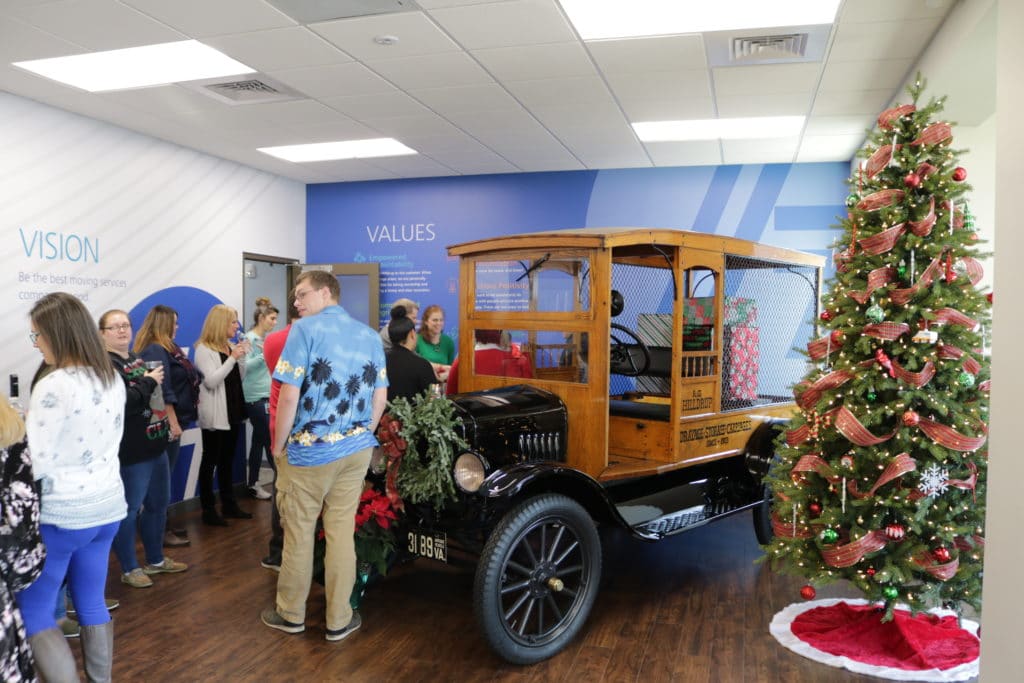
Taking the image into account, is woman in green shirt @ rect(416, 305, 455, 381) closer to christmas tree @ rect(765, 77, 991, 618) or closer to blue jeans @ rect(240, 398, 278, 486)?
blue jeans @ rect(240, 398, 278, 486)

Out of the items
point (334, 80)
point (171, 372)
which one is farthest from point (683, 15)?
point (171, 372)

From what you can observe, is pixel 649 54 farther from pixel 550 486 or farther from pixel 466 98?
pixel 550 486

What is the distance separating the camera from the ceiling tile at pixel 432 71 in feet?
13.2

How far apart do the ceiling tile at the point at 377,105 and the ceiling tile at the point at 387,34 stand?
700mm

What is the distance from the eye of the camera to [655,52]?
12.8 ft

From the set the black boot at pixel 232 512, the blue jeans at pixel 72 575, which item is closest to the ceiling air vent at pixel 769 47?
the blue jeans at pixel 72 575

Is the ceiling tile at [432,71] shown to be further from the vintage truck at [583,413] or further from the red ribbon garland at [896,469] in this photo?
the red ribbon garland at [896,469]

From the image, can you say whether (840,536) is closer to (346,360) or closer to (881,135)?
(881,135)

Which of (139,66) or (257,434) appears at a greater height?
(139,66)

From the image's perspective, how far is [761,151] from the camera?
6.07 metres

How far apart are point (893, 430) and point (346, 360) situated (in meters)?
2.35

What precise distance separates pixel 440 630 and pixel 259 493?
2.99m

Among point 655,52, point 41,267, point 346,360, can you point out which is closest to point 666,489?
point 346,360

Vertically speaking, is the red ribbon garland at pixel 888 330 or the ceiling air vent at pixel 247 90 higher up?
the ceiling air vent at pixel 247 90
